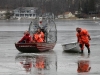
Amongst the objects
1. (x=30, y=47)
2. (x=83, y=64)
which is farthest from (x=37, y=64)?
(x=30, y=47)

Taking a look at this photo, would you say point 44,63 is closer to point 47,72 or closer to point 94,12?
point 47,72

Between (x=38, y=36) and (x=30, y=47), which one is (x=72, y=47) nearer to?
(x=38, y=36)

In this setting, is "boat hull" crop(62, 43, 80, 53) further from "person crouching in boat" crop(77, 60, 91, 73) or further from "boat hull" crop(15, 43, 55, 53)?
"person crouching in boat" crop(77, 60, 91, 73)

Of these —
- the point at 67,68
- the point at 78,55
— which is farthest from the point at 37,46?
the point at 67,68

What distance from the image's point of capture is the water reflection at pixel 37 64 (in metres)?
16.2

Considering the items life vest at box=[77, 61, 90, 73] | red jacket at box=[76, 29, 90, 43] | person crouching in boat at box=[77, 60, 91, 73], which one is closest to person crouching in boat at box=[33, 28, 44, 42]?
red jacket at box=[76, 29, 90, 43]

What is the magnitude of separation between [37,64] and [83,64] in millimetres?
1981

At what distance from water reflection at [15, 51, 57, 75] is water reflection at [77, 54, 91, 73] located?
1.01m

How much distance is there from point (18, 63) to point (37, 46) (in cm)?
486

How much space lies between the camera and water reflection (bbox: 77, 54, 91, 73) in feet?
54.2

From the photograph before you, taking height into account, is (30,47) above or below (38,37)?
below

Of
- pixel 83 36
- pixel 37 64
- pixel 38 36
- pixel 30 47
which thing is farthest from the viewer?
pixel 38 36

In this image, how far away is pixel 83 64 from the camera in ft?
60.5

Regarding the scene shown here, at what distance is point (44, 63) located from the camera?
1886 centimetres
